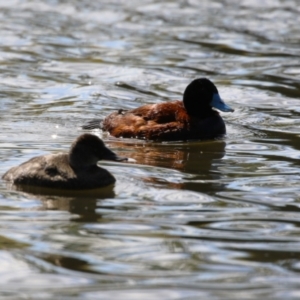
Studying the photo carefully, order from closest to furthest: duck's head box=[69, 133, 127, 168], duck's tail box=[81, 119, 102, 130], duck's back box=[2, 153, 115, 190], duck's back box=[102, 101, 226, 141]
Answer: duck's back box=[2, 153, 115, 190] < duck's head box=[69, 133, 127, 168] < duck's back box=[102, 101, 226, 141] < duck's tail box=[81, 119, 102, 130]

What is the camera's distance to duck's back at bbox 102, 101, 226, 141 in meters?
12.0

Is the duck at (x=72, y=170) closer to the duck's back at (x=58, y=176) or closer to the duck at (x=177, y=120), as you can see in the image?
the duck's back at (x=58, y=176)

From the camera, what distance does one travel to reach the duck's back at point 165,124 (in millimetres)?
11969

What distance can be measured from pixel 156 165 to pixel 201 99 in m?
2.45

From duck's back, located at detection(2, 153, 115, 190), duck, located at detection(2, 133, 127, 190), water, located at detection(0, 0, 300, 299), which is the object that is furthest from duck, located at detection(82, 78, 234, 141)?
duck's back, located at detection(2, 153, 115, 190)

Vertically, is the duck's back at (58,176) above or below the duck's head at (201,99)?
below

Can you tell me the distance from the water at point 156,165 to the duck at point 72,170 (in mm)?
222

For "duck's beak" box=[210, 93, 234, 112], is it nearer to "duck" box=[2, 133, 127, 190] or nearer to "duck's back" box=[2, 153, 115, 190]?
"duck" box=[2, 133, 127, 190]

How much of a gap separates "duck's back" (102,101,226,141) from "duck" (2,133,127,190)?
2927 mm

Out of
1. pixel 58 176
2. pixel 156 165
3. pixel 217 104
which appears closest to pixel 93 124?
pixel 217 104

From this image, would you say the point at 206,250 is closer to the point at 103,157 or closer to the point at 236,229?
the point at 236,229

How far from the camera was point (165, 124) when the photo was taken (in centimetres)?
1205

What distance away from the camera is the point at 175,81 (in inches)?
657

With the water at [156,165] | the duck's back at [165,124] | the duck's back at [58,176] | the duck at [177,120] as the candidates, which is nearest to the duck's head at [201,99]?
the duck at [177,120]
